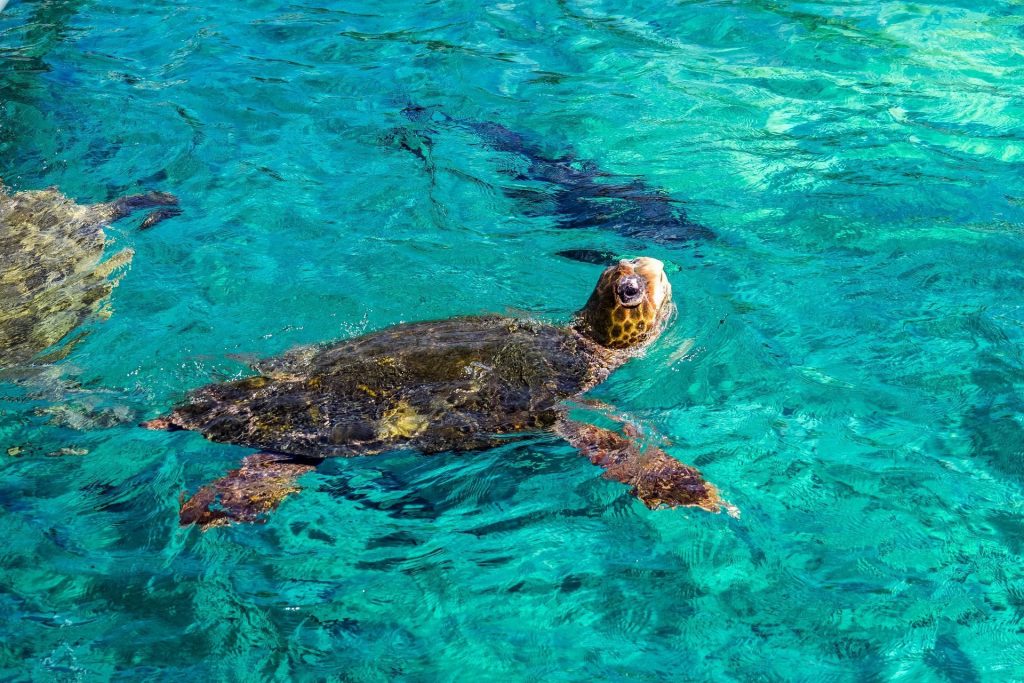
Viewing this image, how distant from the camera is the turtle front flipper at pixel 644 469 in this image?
446cm

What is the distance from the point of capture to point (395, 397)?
479 centimetres

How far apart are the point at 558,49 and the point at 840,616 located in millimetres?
8745

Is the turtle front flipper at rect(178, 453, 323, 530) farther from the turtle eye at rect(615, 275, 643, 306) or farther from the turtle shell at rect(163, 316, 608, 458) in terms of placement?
the turtle eye at rect(615, 275, 643, 306)

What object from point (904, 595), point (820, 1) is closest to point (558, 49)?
point (820, 1)

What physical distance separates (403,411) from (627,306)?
1739 millimetres

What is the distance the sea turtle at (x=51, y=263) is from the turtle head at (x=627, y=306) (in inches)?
146

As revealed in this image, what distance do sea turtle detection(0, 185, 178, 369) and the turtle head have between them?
12.1 feet

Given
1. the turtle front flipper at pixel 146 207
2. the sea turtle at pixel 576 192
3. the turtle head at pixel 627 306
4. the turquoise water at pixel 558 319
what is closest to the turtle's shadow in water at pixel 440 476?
the turquoise water at pixel 558 319

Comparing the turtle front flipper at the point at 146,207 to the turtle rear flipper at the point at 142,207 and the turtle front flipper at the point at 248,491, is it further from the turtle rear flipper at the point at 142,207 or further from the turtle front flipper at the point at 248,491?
the turtle front flipper at the point at 248,491

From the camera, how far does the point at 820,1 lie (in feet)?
38.3

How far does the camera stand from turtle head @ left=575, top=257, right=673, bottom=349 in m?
5.66

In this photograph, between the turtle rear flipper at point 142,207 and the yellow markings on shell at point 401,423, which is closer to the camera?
the yellow markings on shell at point 401,423

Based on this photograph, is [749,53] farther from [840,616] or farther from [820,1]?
[840,616]

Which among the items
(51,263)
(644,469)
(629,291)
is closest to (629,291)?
(629,291)
